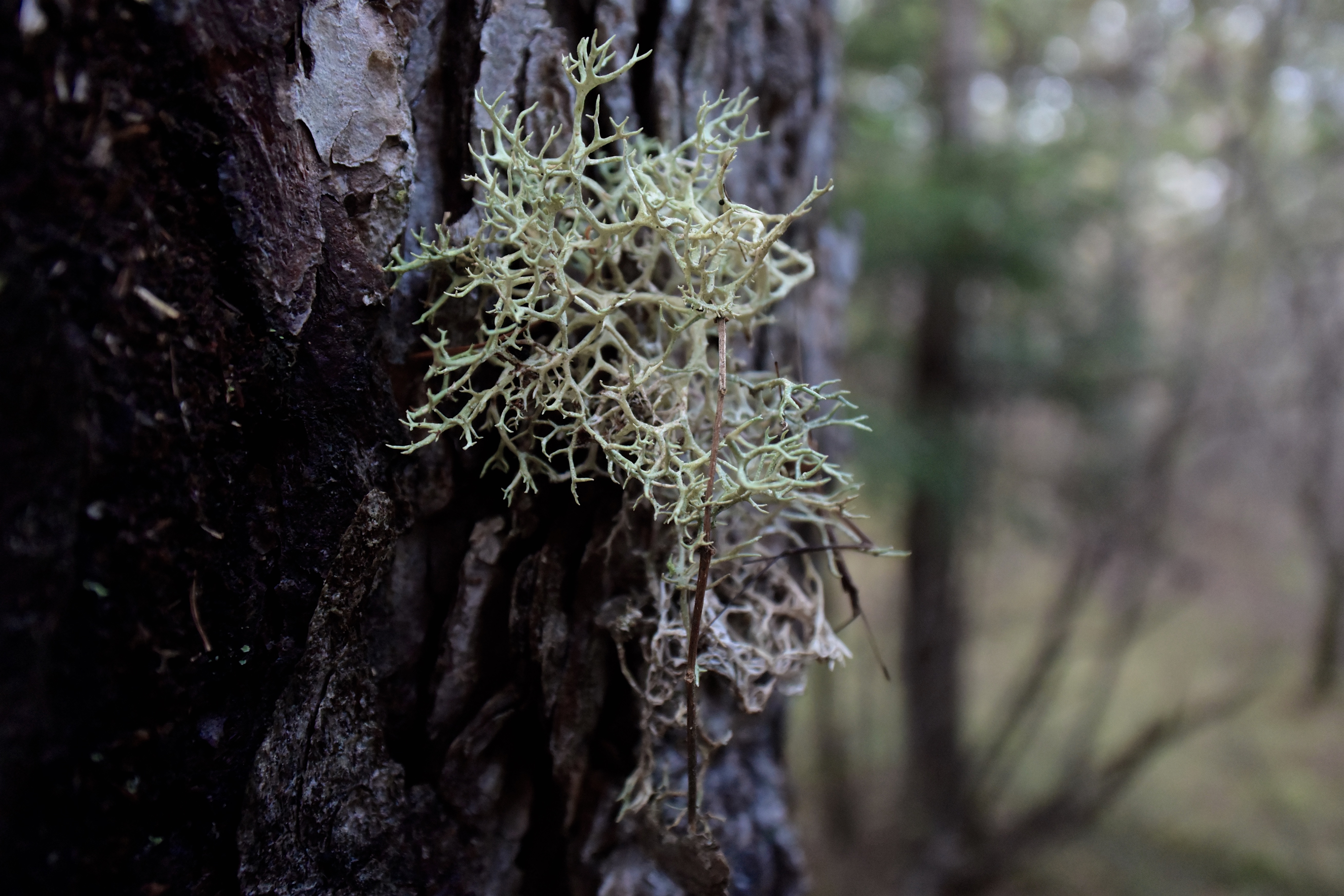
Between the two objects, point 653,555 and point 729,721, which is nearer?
point 653,555

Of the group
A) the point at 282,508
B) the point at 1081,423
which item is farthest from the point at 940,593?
the point at 282,508

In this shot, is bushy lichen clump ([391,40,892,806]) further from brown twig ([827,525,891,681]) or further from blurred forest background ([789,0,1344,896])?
blurred forest background ([789,0,1344,896])

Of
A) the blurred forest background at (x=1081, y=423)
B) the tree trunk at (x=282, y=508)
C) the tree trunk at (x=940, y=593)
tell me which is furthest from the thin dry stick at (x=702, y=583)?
the tree trunk at (x=940, y=593)

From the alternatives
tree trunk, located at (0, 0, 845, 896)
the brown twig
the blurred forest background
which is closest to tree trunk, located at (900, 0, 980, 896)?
the blurred forest background

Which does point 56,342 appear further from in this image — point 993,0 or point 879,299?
point 993,0

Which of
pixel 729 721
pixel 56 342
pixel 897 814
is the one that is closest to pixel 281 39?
pixel 56 342
